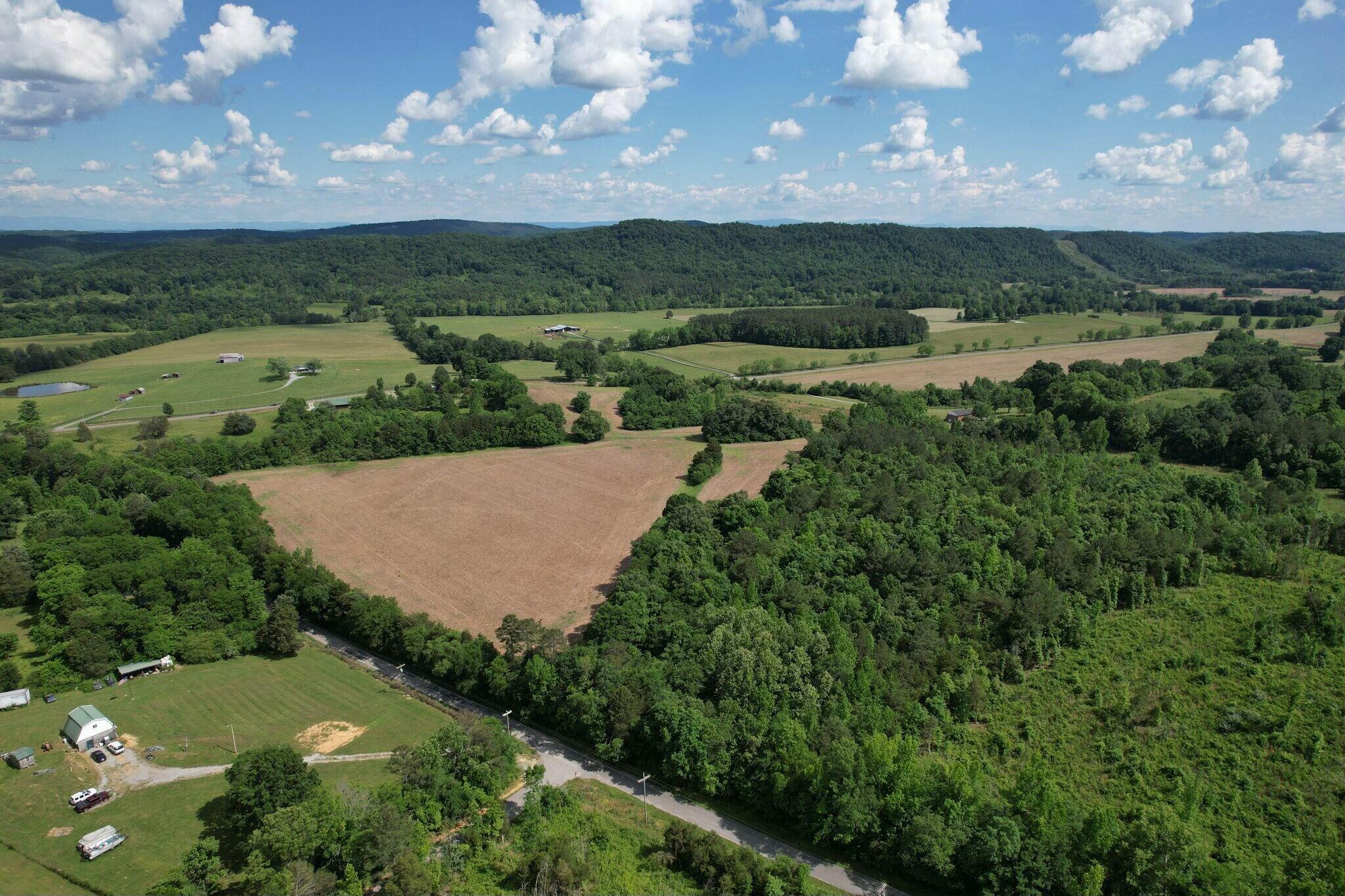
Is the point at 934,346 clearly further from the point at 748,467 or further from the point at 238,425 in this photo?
the point at 238,425

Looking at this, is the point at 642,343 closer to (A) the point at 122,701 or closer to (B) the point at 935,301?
(B) the point at 935,301

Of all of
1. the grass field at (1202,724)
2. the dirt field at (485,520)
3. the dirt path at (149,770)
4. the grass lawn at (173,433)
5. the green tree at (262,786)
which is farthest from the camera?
the grass lawn at (173,433)

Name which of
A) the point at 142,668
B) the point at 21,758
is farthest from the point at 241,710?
the point at 21,758

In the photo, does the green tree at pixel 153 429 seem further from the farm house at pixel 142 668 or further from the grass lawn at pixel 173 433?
the farm house at pixel 142 668

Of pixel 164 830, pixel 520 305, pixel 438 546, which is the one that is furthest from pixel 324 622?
pixel 520 305

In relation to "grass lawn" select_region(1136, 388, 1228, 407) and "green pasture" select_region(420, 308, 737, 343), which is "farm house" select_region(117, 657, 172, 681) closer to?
"grass lawn" select_region(1136, 388, 1228, 407)

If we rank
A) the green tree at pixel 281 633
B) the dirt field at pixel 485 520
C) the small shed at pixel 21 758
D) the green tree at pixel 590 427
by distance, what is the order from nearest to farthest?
the small shed at pixel 21 758 → the green tree at pixel 281 633 → the dirt field at pixel 485 520 → the green tree at pixel 590 427

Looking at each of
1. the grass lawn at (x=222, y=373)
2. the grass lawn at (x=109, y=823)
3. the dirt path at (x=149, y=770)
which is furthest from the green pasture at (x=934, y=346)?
the grass lawn at (x=109, y=823)
